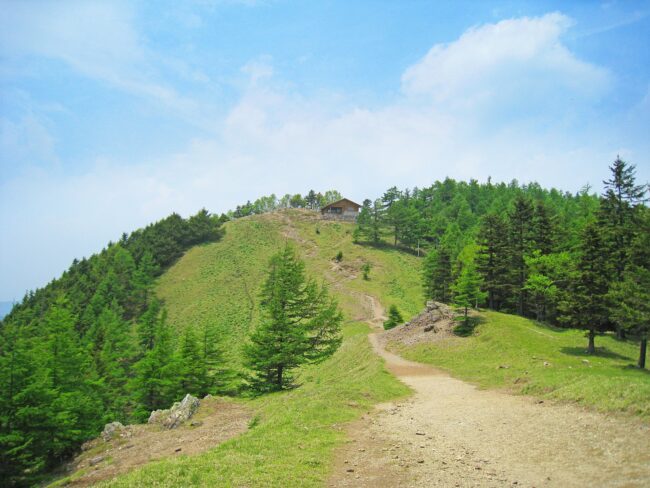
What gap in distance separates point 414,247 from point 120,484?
3889 inches

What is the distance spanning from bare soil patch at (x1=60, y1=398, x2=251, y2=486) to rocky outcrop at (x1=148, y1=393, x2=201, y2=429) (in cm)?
42

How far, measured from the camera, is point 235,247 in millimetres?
107375

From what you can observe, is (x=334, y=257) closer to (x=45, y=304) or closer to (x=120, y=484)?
(x=45, y=304)

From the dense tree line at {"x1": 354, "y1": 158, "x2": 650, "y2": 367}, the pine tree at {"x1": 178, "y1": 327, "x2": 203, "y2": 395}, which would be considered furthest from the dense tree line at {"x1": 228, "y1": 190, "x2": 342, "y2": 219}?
the pine tree at {"x1": 178, "y1": 327, "x2": 203, "y2": 395}

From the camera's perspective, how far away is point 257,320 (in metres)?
69.3

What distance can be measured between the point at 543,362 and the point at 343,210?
106122 mm

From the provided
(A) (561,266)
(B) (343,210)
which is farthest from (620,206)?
(B) (343,210)

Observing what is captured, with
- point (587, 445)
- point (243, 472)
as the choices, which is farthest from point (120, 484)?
point (587, 445)

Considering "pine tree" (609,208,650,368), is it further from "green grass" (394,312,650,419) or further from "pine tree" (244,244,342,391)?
"pine tree" (244,244,342,391)

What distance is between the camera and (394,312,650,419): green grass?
15545mm

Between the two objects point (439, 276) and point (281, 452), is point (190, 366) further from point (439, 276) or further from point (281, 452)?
point (439, 276)

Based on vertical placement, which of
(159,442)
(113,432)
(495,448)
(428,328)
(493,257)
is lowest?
(113,432)

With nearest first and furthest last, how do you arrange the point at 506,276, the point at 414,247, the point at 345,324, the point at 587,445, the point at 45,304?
the point at 587,445
the point at 506,276
the point at 345,324
the point at 45,304
the point at 414,247

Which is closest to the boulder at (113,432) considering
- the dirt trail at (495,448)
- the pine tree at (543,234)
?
the dirt trail at (495,448)
